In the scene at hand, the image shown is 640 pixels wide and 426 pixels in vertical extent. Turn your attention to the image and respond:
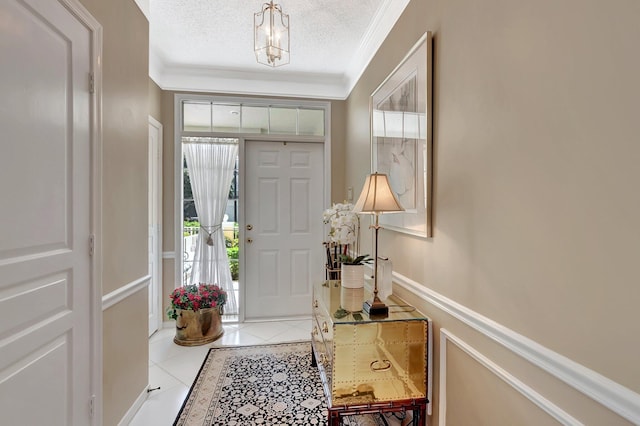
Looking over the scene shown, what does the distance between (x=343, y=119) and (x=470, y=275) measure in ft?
9.06

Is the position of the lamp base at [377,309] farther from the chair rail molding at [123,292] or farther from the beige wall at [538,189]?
the chair rail molding at [123,292]

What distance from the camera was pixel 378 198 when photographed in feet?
5.14

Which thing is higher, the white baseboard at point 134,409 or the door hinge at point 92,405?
the door hinge at point 92,405

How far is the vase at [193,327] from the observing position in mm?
2904

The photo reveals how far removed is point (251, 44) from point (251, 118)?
0.86 m

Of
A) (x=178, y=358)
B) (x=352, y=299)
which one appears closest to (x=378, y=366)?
(x=352, y=299)

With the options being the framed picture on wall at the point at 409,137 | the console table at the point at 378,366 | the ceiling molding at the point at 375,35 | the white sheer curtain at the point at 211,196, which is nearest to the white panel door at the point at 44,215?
the console table at the point at 378,366

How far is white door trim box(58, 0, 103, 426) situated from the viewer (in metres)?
1.46

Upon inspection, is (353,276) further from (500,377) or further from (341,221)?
(500,377)

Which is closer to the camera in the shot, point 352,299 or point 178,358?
point 352,299

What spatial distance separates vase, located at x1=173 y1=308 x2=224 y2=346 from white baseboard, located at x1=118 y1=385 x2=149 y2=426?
2.61ft

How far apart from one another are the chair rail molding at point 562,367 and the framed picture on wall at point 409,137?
51cm

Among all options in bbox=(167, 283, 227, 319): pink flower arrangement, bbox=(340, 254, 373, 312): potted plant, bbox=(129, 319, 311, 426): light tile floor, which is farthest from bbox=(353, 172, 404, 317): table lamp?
bbox=(167, 283, 227, 319): pink flower arrangement

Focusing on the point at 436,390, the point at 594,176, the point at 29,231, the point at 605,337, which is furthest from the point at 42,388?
the point at 594,176
